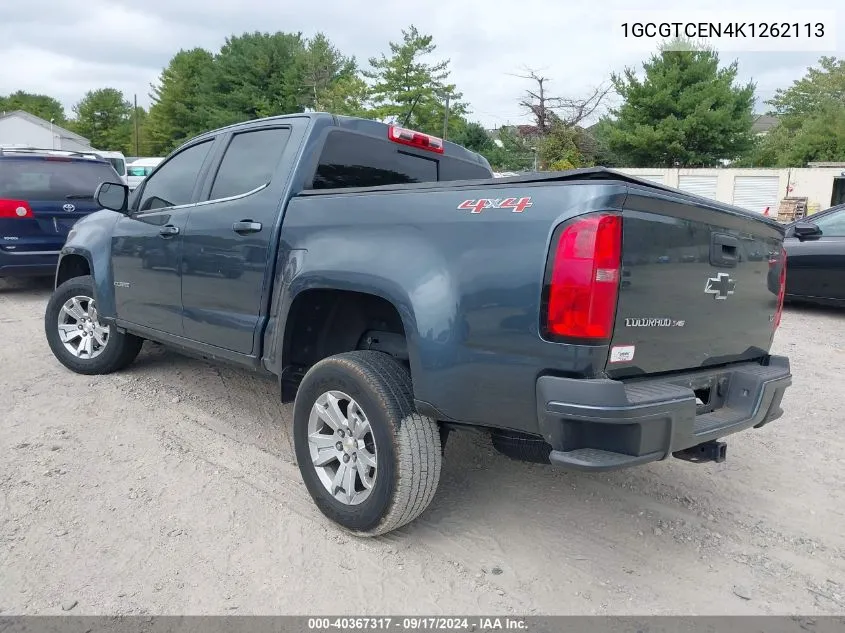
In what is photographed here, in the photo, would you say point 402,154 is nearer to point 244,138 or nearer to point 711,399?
point 244,138

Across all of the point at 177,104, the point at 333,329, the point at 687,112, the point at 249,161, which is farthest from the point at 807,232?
the point at 177,104

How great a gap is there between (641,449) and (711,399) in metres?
0.80

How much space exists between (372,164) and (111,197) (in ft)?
6.67

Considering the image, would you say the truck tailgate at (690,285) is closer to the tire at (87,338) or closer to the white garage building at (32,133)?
the tire at (87,338)

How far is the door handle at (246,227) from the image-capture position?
3.61 m

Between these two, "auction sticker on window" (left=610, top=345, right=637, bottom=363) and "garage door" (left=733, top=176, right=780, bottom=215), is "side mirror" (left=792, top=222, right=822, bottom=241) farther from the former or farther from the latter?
"garage door" (left=733, top=176, right=780, bottom=215)

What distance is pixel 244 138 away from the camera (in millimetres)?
4117

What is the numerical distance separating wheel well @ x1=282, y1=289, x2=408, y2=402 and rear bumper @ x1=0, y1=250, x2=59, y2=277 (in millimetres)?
5997

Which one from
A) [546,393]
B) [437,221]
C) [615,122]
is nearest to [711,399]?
[546,393]

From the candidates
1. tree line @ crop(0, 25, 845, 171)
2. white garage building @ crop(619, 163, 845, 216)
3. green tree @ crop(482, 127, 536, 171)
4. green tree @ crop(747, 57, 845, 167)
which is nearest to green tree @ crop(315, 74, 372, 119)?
tree line @ crop(0, 25, 845, 171)

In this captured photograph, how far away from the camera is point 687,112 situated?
31.7 meters

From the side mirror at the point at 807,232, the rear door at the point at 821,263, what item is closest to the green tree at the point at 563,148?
the rear door at the point at 821,263

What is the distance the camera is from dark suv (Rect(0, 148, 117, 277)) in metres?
8.06

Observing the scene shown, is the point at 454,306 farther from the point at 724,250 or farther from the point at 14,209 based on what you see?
the point at 14,209
